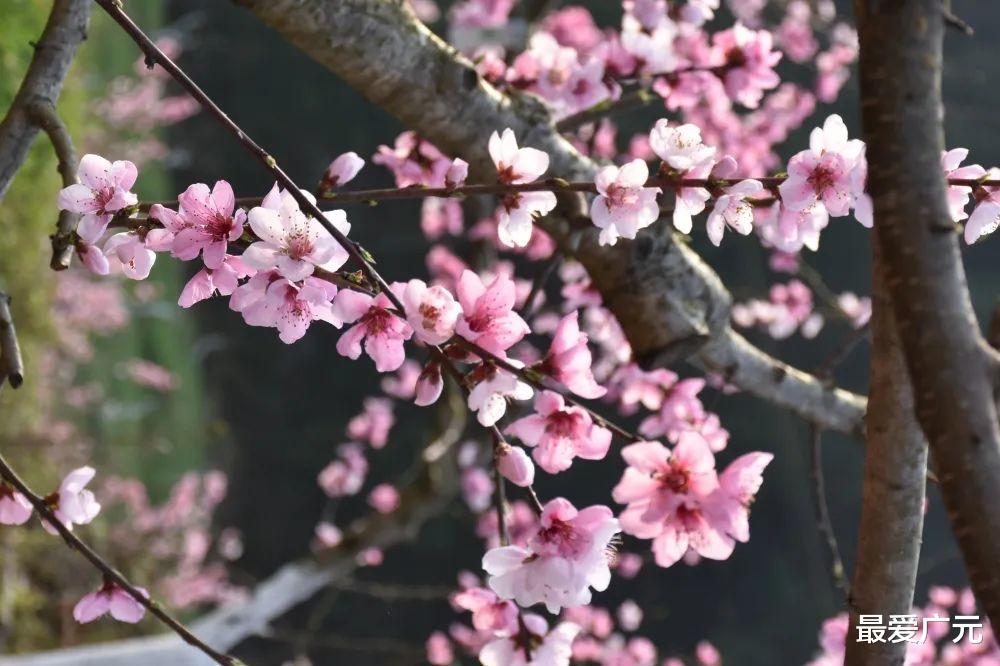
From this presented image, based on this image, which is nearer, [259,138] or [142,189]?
[142,189]

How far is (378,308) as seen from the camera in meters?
0.76

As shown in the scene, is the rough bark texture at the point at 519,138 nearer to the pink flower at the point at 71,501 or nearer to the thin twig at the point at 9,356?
the thin twig at the point at 9,356

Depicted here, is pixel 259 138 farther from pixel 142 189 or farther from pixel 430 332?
pixel 430 332

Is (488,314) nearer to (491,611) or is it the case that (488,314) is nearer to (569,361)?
(569,361)

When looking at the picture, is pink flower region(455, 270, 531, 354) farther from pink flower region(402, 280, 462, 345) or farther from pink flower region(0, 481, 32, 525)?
pink flower region(0, 481, 32, 525)

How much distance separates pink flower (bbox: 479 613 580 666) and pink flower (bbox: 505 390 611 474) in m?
0.21

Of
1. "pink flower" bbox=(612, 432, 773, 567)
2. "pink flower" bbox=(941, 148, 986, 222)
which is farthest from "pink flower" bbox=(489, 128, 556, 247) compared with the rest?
"pink flower" bbox=(941, 148, 986, 222)

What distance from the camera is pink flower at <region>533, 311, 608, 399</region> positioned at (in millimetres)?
747

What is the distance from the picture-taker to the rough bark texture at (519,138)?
0.94 meters

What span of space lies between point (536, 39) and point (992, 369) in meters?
1.02

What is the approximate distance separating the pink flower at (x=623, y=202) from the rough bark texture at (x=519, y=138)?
10.0 inches

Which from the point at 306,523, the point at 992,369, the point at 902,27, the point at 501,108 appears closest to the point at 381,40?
the point at 501,108

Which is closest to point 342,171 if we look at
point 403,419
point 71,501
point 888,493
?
point 71,501

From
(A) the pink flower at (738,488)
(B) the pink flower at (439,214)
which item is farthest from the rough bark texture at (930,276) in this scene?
(B) the pink flower at (439,214)
